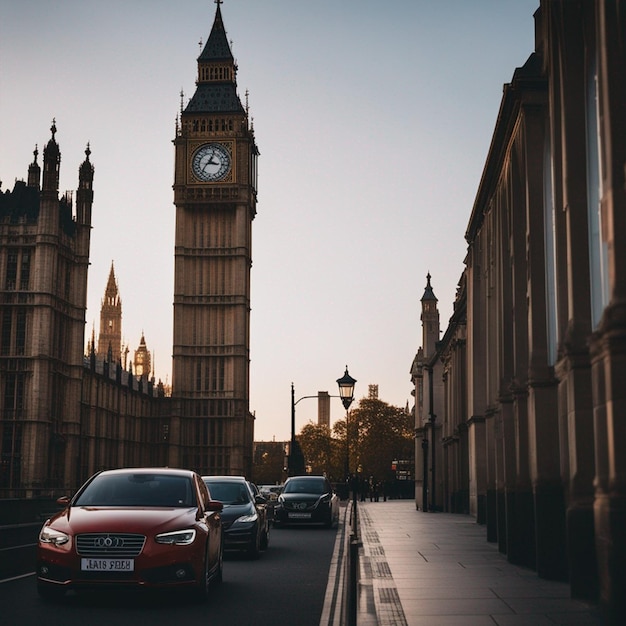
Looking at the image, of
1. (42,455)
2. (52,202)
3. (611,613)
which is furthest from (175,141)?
(611,613)

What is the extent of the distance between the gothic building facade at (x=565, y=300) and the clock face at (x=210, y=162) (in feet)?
275

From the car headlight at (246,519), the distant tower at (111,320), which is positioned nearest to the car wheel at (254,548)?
the car headlight at (246,519)

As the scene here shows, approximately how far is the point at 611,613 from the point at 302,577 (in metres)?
6.22

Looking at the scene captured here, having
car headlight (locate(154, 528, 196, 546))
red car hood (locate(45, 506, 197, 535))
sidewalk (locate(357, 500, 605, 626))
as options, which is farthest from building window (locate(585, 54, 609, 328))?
red car hood (locate(45, 506, 197, 535))

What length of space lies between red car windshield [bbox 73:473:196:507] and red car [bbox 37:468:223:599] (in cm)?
2

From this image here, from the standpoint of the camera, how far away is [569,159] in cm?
1255

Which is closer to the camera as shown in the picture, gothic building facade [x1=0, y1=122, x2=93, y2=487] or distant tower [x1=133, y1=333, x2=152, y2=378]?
gothic building facade [x1=0, y1=122, x2=93, y2=487]

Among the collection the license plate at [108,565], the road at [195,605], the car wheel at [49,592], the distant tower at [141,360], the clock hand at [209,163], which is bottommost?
the road at [195,605]

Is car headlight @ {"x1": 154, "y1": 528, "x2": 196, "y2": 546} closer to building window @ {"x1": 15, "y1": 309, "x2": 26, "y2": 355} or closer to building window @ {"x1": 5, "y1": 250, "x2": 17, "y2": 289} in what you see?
building window @ {"x1": 15, "y1": 309, "x2": 26, "y2": 355}

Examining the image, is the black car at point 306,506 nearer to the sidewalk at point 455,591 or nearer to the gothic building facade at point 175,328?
the sidewalk at point 455,591

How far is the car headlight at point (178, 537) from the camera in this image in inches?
435

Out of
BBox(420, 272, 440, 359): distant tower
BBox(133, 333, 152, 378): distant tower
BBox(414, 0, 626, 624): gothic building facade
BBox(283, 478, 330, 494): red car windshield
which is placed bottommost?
BBox(283, 478, 330, 494): red car windshield

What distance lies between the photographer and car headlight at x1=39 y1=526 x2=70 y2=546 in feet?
36.0

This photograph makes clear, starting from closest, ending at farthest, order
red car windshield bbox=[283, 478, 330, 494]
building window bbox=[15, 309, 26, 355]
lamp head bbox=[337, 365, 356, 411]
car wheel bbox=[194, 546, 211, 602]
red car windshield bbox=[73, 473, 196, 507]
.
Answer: car wheel bbox=[194, 546, 211, 602] → red car windshield bbox=[73, 473, 196, 507] → lamp head bbox=[337, 365, 356, 411] → red car windshield bbox=[283, 478, 330, 494] → building window bbox=[15, 309, 26, 355]
